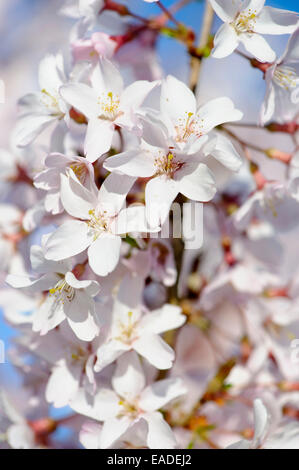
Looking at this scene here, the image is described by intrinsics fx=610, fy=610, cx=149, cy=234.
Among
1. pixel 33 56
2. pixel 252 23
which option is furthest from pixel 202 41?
pixel 33 56

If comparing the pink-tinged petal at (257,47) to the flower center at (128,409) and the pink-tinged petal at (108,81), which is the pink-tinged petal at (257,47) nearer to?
the pink-tinged petal at (108,81)

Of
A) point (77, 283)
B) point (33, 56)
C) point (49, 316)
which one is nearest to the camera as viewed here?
point (77, 283)

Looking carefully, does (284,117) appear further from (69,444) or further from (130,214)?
(69,444)

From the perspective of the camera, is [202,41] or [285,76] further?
[202,41]

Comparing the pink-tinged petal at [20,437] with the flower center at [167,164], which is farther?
the pink-tinged petal at [20,437]

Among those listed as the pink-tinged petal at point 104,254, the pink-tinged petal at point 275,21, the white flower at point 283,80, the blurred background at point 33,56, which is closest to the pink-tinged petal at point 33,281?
the pink-tinged petal at point 104,254

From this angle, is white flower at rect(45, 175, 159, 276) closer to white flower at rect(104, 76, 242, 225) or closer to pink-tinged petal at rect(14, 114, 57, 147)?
white flower at rect(104, 76, 242, 225)

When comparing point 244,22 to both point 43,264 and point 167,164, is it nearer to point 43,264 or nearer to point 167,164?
point 167,164
